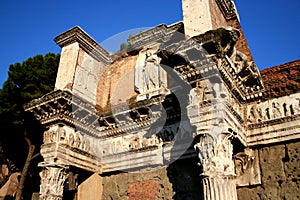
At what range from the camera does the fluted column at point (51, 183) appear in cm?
576

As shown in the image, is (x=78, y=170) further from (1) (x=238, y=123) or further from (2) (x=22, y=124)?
(2) (x=22, y=124)

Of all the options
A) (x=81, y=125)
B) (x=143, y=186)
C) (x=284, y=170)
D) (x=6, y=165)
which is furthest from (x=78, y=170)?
(x=6, y=165)

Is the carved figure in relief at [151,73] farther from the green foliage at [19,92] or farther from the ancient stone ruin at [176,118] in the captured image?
the green foliage at [19,92]

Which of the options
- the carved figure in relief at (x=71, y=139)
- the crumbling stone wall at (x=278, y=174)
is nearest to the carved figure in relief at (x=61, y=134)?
the carved figure in relief at (x=71, y=139)

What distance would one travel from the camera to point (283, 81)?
17.9 feet

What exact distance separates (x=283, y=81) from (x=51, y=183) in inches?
182

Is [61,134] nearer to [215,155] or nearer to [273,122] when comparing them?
[215,155]

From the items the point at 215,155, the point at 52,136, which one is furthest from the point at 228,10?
the point at 52,136

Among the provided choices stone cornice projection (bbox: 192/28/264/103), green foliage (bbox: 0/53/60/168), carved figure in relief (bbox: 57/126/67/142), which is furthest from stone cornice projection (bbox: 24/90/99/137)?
green foliage (bbox: 0/53/60/168)

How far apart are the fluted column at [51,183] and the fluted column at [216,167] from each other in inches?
120

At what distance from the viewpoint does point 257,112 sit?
541cm

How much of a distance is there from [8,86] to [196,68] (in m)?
11.5

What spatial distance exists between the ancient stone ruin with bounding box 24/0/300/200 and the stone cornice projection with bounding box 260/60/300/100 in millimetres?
17

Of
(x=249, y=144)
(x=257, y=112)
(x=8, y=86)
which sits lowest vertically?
(x=249, y=144)
